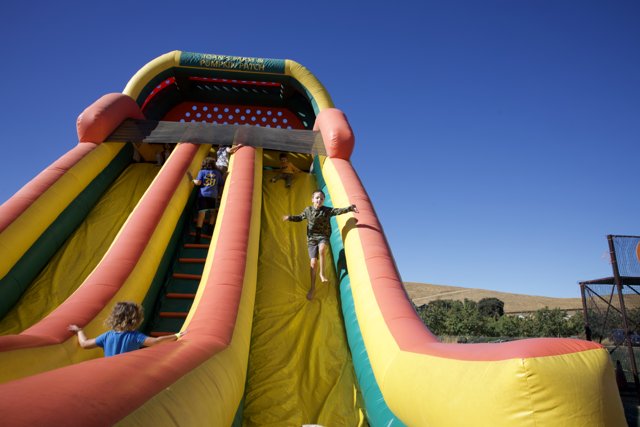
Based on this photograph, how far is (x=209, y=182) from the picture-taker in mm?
5574

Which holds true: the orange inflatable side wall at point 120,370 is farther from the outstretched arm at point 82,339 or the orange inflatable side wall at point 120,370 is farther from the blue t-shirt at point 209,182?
the blue t-shirt at point 209,182

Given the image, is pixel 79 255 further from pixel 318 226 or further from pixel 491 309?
pixel 491 309

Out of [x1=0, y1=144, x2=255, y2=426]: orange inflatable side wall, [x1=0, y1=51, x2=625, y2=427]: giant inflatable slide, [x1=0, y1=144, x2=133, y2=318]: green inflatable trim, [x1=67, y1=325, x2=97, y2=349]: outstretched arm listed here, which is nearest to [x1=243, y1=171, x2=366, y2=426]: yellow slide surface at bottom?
[x1=0, y1=51, x2=625, y2=427]: giant inflatable slide

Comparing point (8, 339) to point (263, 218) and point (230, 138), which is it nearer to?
point (263, 218)

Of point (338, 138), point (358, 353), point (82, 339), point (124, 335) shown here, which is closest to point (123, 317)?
point (124, 335)

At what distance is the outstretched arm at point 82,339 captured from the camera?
2818 mm

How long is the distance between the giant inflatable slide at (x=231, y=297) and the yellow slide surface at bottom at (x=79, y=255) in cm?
2

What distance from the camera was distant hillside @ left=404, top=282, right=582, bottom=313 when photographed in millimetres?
30578

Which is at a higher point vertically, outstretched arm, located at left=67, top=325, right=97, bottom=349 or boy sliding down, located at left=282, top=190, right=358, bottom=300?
boy sliding down, located at left=282, top=190, right=358, bottom=300

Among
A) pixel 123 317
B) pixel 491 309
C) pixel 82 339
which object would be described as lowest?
pixel 491 309

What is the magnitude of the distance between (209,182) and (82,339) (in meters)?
2.96

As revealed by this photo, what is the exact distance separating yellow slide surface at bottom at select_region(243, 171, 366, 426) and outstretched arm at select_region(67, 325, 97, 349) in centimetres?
107

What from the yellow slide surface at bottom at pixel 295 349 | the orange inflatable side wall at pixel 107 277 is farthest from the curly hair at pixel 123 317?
the yellow slide surface at bottom at pixel 295 349

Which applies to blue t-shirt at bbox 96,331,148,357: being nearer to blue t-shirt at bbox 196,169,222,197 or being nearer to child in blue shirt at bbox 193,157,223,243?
child in blue shirt at bbox 193,157,223,243
